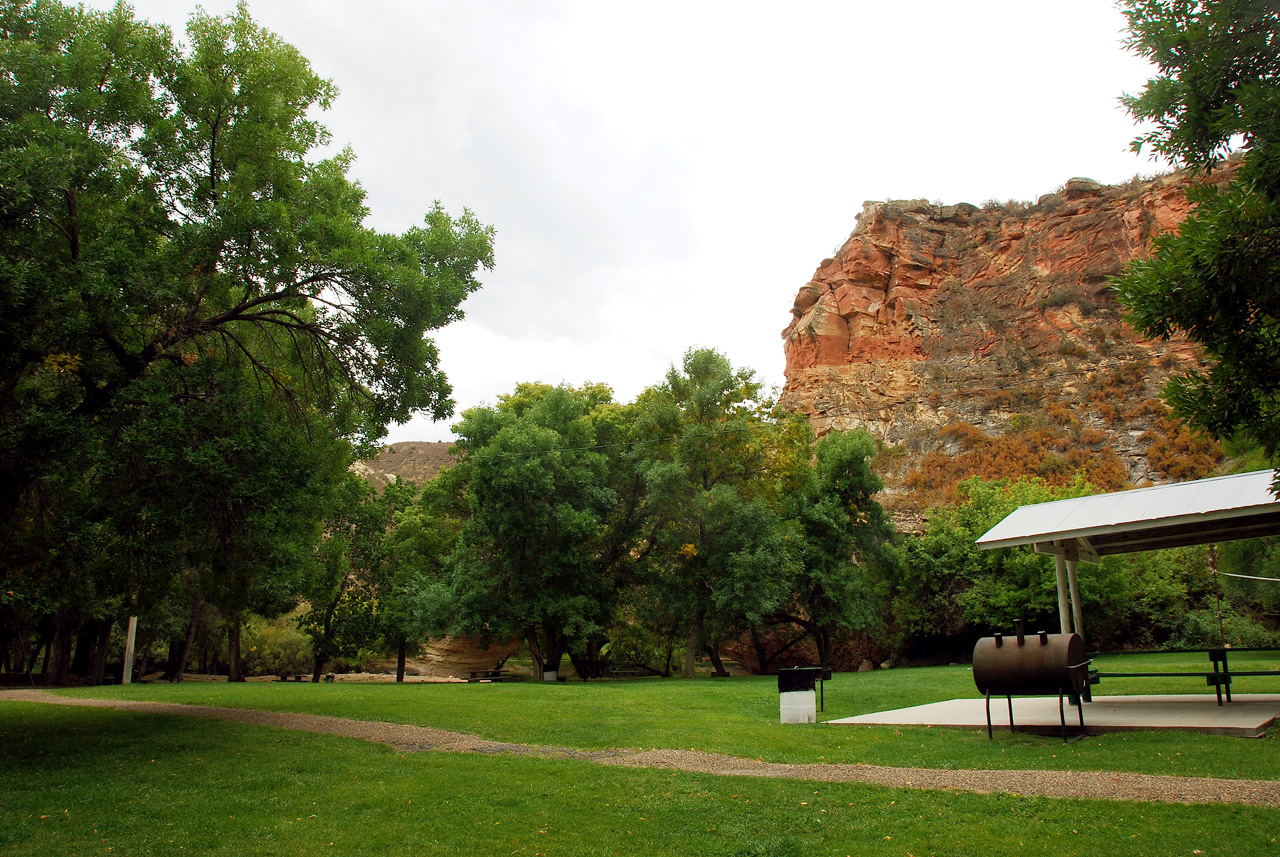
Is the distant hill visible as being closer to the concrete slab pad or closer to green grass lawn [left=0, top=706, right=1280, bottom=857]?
the concrete slab pad

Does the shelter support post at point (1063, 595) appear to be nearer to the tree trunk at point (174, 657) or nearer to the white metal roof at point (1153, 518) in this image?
the white metal roof at point (1153, 518)

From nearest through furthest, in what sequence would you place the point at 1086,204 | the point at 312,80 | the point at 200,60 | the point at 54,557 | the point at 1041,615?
the point at 54,557
the point at 200,60
the point at 312,80
the point at 1041,615
the point at 1086,204

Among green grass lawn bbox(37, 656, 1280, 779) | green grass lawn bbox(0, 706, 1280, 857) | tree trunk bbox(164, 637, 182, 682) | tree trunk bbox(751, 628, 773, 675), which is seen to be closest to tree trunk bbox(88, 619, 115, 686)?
tree trunk bbox(164, 637, 182, 682)

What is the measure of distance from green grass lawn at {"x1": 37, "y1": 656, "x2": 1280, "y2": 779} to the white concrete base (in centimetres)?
35

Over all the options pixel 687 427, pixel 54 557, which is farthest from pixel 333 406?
pixel 687 427

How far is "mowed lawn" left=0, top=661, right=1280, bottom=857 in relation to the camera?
5.24 m

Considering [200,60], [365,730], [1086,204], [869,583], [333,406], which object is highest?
[1086,204]

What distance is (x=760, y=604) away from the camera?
24.5 metres

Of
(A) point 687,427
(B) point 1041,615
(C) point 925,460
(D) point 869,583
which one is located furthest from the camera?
(C) point 925,460

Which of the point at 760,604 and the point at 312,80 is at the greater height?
the point at 312,80

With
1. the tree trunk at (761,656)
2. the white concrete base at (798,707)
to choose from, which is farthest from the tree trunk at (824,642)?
the white concrete base at (798,707)

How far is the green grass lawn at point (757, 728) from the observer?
24.9ft

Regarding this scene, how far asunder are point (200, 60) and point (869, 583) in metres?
31.0

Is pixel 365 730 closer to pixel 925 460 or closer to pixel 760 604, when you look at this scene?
pixel 760 604
